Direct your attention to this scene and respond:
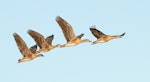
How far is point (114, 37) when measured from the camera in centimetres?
8688

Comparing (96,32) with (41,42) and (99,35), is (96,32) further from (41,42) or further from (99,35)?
(41,42)

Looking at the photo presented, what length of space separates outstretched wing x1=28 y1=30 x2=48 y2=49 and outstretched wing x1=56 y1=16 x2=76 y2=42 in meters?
3.21

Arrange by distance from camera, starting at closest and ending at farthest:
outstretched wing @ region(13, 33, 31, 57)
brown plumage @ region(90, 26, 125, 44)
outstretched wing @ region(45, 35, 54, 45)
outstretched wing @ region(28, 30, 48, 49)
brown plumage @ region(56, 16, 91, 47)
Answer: outstretched wing @ region(13, 33, 31, 57)
brown plumage @ region(56, 16, 91, 47)
brown plumage @ region(90, 26, 125, 44)
outstretched wing @ region(28, 30, 48, 49)
outstretched wing @ region(45, 35, 54, 45)

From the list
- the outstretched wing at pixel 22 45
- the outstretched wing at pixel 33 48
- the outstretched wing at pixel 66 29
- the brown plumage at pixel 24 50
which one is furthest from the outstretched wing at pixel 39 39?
the outstretched wing at pixel 66 29

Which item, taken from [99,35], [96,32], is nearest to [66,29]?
[96,32]

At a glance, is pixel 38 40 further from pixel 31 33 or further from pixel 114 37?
pixel 114 37

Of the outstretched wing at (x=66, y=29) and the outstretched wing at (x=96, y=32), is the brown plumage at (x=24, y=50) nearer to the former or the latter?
the outstretched wing at (x=66, y=29)

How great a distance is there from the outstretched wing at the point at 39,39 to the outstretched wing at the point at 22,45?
1739mm

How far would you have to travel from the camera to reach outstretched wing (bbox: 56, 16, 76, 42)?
8594 cm

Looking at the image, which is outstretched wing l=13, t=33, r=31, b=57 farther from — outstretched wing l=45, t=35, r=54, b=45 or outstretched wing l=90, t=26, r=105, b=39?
outstretched wing l=90, t=26, r=105, b=39

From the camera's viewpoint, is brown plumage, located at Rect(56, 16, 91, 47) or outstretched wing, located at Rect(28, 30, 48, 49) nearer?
brown plumage, located at Rect(56, 16, 91, 47)

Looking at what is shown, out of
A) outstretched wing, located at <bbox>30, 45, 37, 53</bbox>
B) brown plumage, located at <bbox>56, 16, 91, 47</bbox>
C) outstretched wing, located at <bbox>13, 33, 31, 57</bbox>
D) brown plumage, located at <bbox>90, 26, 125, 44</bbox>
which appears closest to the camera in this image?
outstretched wing, located at <bbox>13, 33, 31, 57</bbox>

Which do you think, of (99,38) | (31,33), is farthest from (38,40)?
(99,38)

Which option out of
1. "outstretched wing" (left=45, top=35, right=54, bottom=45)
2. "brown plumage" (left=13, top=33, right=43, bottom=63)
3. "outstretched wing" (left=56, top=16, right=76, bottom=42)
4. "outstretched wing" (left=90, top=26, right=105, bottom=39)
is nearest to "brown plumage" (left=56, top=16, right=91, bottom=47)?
"outstretched wing" (left=56, top=16, right=76, bottom=42)
